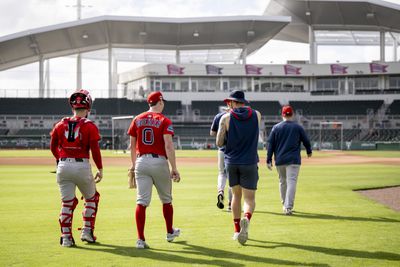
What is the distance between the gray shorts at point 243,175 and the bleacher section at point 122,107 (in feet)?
205

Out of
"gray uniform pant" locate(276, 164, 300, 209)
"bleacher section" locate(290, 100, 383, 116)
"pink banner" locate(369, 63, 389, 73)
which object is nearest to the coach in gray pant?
"gray uniform pant" locate(276, 164, 300, 209)

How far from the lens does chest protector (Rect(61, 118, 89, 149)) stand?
8.41 m

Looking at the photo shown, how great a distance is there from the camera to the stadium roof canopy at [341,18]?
66875 mm

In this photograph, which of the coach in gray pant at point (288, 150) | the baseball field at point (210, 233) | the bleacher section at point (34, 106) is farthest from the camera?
the bleacher section at point (34, 106)

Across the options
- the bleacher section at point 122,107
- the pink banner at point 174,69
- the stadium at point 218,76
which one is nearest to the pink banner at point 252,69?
the stadium at point 218,76

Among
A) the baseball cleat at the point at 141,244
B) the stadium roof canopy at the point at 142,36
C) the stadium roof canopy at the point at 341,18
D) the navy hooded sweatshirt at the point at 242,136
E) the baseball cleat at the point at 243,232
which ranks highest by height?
the stadium roof canopy at the point at 341,18

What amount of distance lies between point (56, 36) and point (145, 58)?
15600 millimetres

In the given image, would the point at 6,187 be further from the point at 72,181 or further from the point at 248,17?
the point at 248,17

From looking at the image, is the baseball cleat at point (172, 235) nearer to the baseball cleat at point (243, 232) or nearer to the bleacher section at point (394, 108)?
the baseball cleat at point (243, 232)

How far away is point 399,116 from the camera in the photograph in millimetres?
69750

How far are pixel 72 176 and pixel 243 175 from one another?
2.47m

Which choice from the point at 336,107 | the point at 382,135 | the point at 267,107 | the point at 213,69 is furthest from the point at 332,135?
the point at 213,69

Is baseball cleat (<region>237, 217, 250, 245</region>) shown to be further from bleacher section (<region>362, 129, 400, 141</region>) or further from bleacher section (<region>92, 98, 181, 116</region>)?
bleacher section (<region>92, 98, 181, 116</region>)

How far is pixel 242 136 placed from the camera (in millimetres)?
A: 8734
